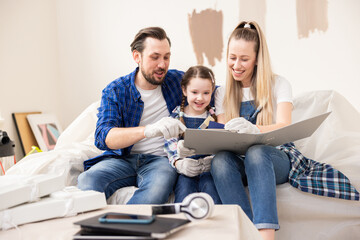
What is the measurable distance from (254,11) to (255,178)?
1555 mm

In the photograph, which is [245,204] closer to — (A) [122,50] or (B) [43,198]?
(B) [43,198]

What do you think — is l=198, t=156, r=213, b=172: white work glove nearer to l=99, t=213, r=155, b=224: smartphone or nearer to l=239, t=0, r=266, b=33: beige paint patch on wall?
l=99, t=213, r=155, b=224: smartphone

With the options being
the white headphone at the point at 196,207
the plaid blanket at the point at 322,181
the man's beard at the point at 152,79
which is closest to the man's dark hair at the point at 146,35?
the man's beard at the point at 152,79

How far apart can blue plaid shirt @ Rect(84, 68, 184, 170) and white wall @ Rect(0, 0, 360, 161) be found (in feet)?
2.60

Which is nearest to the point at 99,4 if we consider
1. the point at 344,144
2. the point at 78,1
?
the point at 78,1

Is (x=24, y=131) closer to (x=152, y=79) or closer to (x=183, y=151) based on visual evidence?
(x=152, y=79)

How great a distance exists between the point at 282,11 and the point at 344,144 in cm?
108

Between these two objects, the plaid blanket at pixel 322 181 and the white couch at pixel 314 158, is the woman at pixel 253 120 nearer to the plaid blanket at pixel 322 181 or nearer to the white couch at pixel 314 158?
the plaid blanket at pixel 322 181

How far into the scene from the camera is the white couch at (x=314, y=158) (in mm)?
1387

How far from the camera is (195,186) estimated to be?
1527 mm

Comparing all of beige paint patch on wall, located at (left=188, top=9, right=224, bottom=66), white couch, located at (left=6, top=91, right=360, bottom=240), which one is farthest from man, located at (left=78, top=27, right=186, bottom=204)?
beige paint patch on wall, located at (left=188, top=9, right=224, bottom=66)

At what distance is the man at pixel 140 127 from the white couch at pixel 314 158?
103 mm

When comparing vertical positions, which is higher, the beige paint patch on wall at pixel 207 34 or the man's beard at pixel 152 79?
the beige paint patch on wall at pixel 207 34

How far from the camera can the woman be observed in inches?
48.3
